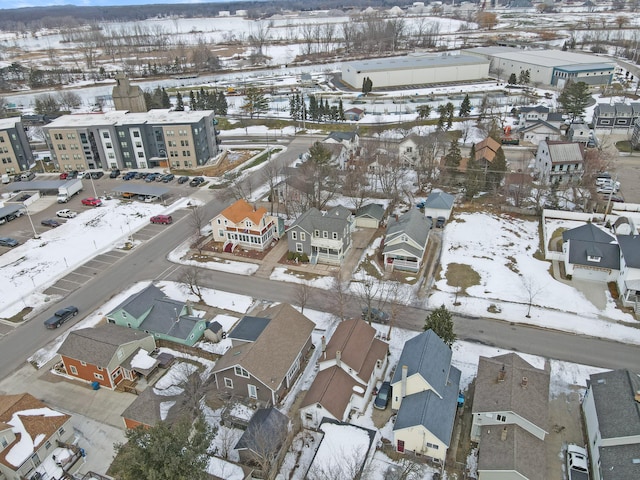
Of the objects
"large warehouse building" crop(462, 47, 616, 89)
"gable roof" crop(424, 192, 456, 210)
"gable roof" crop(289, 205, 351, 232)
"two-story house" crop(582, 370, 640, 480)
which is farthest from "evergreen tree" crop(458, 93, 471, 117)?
"two-story house" crop(582, 370, 640, 480)

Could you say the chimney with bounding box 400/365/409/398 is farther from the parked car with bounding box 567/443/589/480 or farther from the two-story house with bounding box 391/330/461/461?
the parked car with bounding box 567/443/589/480

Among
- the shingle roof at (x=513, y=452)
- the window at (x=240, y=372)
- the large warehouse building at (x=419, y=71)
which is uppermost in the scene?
the large warehouse building at (x=419, y=71)

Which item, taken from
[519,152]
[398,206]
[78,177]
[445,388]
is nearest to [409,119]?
[519,152]

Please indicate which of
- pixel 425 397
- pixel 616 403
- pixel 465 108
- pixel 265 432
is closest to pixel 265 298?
pixel 265 432

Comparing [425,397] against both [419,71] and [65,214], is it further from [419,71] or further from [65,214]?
[419,71]

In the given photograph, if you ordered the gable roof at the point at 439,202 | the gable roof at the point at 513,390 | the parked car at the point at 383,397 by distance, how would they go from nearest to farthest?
the gable roof at the point at 513,390 < the parked car at the point at 383,397 < the gable roof at the point at 439,202

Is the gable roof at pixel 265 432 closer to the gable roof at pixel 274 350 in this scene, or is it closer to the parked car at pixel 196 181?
the gable roof at pixel 274 350

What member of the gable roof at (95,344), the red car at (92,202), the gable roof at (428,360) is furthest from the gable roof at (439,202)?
the red car at (92,202)
